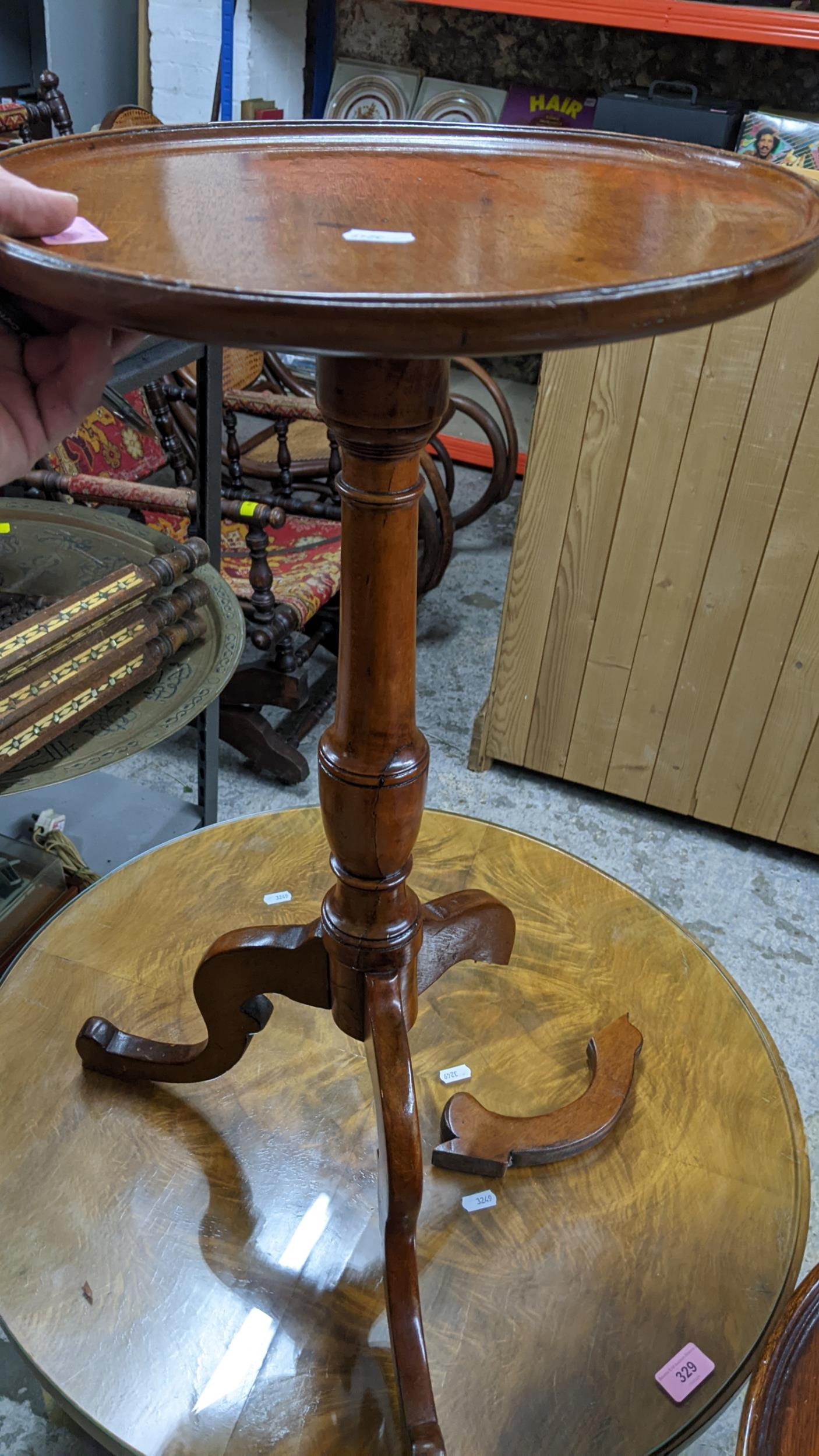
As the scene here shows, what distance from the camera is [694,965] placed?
1.08 metres

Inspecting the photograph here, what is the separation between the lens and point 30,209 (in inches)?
20.1

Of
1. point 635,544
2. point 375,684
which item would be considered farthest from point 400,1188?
point 635,544

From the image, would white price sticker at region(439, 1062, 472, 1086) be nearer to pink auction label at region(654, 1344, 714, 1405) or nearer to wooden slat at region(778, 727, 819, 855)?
pink auction label at region(654, 1344, 714, 1405)

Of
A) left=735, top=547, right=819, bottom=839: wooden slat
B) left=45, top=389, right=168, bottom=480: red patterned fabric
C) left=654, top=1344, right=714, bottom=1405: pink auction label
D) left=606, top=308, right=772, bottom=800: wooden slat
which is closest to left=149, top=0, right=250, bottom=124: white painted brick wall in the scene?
left=45, top=389, right=168, bottom=480: red patterned fabric

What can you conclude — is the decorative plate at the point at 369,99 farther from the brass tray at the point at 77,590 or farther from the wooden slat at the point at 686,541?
the brass tray at the point at 77,590

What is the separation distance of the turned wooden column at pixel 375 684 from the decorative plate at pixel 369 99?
10.7 feet

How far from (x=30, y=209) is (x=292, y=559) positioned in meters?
1.64

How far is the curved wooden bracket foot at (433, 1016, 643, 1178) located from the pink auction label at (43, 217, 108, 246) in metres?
0.73

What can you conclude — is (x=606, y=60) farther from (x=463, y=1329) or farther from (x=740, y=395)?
(x=463, y=1329)

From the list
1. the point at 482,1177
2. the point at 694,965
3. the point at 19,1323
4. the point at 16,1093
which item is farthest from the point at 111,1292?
the point at 694,965

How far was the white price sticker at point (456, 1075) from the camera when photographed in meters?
0.98

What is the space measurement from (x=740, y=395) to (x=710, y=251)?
1226 millimetres

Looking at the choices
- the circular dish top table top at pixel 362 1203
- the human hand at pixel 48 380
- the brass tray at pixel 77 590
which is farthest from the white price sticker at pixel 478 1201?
the human hand at pixel 48 380

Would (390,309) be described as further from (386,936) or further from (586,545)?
(586,545)
